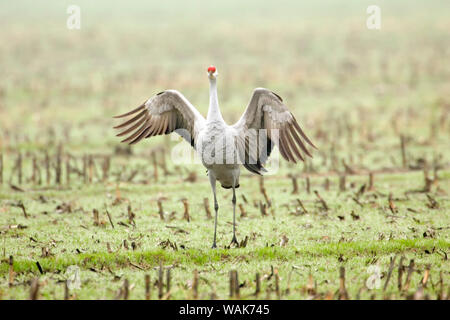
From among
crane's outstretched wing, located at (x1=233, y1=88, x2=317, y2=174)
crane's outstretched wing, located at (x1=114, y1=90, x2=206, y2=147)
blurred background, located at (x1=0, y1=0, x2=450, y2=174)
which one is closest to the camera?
crane's outstretched wing, located at (x1=233, y1=88, x2=317, y2=174)

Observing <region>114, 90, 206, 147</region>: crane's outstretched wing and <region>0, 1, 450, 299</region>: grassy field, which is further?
<region>114, 90, 206, 147</region>: crane's outstretched wing

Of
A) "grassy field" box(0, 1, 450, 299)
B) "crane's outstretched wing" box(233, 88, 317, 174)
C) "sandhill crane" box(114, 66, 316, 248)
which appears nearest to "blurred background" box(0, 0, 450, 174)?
"grassy field" box(0, 1, 450, 299)

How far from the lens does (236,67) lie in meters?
35.4

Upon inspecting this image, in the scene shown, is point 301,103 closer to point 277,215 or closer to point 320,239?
point 277,215

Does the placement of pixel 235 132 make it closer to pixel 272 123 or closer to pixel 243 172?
pixel 272 123

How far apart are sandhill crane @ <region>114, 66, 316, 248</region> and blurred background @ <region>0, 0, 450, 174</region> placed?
285 inches

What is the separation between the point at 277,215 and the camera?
11.7 meters

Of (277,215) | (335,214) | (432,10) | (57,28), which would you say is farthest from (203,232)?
(432,10)

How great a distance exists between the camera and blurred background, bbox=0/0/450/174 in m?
21.6

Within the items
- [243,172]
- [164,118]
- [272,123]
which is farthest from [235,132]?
[243,172]

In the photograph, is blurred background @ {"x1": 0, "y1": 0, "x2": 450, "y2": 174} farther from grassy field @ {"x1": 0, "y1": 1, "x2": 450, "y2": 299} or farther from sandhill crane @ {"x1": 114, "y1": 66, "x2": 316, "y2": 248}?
sandhill crane @ {"x1": 114, "y1": 66, "x2": 316, "y2": 248}

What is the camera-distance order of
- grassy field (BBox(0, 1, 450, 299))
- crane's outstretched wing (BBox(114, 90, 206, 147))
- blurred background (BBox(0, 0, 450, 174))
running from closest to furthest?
grassy field (BBox(0, 1, 450, 299)), crane's outstretched wing (BBox(114, 90, 206, 147)), blurred background (BBox(0, 0, 450, 174))

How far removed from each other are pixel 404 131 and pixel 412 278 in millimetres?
13872

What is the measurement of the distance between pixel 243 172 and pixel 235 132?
6.70m
